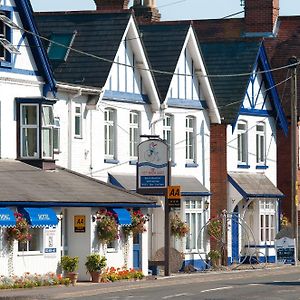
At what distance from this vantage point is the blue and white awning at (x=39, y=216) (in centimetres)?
3900

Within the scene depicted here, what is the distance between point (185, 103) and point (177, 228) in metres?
5.06

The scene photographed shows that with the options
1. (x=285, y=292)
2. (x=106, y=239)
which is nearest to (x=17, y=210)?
(x=106, y=239)

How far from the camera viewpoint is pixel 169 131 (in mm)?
52625

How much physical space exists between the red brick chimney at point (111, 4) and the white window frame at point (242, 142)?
22.1 feet

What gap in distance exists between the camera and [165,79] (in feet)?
169

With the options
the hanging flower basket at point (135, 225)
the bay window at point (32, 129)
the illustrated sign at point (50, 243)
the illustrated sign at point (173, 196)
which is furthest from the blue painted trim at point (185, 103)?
the illustrated sign at point (50, 243)

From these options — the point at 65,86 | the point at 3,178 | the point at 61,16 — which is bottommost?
the point at 3,178

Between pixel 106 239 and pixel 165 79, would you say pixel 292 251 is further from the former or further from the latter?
pixel 106 239

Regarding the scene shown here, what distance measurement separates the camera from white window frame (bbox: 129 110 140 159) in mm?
50000

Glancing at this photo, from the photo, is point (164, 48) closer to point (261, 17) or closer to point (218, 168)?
point (218, 168)

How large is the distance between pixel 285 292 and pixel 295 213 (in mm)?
18005

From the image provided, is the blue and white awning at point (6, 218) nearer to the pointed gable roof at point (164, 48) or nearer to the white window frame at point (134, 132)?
the white window frame at point (134, 132)

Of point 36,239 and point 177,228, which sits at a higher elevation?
point 177,228

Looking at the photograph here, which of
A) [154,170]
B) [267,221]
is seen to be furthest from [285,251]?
[154,170]
